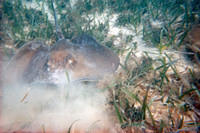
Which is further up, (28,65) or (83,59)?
(83,59)

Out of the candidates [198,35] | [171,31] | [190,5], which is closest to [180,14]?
[190,5]

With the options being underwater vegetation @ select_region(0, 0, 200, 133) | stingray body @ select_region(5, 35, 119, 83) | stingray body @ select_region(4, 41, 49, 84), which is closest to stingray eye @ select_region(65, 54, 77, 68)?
stingray body @ select_region(5, 35, 119, 83)

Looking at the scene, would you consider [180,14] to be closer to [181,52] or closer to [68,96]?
[181,52]

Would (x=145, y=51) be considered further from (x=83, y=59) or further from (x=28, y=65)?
(x=28, y=65)

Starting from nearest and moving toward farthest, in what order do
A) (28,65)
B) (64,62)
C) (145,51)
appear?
(64,62), (28,65), (145,51)

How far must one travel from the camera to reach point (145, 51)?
158 inches

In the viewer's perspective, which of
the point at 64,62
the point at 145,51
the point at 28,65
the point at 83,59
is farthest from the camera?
the point at 145,51

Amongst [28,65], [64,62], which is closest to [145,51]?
[64,62]

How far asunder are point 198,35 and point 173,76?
4.83ft

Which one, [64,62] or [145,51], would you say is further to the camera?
[145,51]

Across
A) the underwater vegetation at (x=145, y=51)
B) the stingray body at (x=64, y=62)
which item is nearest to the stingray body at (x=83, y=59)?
the stingray body at (x=64, y=62)

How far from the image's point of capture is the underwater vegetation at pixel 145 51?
93.1 inches

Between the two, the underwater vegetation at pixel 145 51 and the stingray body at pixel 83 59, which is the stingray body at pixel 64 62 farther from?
the underwater vegetation at pixel 145 51

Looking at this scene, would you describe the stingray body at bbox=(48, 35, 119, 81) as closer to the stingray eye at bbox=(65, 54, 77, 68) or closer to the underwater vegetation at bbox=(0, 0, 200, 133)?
the stingray eye at bbox=(65, 54, 77, 68)
